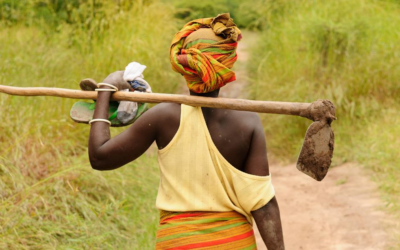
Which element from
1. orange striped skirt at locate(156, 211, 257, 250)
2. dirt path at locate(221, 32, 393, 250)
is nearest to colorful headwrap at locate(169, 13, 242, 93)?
orange striped skirt at locate(156, 211, 257, 250)

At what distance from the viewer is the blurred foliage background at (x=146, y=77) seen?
3.89 meters

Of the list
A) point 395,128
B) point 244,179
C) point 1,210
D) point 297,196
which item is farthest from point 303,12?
point 244,179

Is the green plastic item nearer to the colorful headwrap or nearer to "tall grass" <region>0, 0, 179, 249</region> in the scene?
the colorful headwrap

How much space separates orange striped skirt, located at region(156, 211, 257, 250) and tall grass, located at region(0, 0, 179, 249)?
124 cm

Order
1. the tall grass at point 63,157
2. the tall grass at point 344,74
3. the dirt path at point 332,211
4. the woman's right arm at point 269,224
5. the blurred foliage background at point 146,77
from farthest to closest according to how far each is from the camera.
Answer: the tall grass at point 344,74 < the dirt path at point 332,211 < the blurred foliage background at point 146,77 < the tall grass at point 63,157 < the woman's right arm at point 269,224

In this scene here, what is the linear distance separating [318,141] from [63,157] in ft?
9.81

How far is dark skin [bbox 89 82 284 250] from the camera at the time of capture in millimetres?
2080

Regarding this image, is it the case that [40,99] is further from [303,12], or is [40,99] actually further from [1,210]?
[303,12]

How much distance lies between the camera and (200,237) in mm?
2076

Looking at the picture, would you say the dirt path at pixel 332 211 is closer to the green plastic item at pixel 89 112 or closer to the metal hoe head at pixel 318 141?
the metal hoe head at pixel 318 141

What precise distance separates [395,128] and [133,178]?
2.74 metres

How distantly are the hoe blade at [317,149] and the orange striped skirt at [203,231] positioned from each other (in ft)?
1.05

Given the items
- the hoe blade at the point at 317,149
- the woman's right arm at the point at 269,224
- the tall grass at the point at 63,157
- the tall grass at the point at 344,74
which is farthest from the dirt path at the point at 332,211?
the hoe blade at the point at 317,149

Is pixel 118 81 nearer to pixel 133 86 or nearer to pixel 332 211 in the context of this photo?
pixel 133 86
